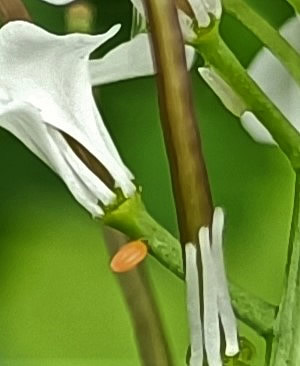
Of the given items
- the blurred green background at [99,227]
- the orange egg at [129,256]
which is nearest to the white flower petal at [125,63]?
the blurred green background at [99,227]

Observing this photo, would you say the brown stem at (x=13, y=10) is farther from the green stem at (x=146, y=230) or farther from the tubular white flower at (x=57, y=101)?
the green stem at (x=146, y=230)

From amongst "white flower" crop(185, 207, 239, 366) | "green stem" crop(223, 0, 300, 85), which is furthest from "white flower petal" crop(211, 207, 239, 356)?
"green stem" crop(223, 0, 300, 85)

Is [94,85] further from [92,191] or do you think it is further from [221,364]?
[221,364]

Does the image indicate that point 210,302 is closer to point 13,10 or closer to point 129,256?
point 129,256

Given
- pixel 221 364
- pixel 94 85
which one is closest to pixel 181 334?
pixel 221 364

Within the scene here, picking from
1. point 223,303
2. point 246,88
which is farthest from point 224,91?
point 223,303
